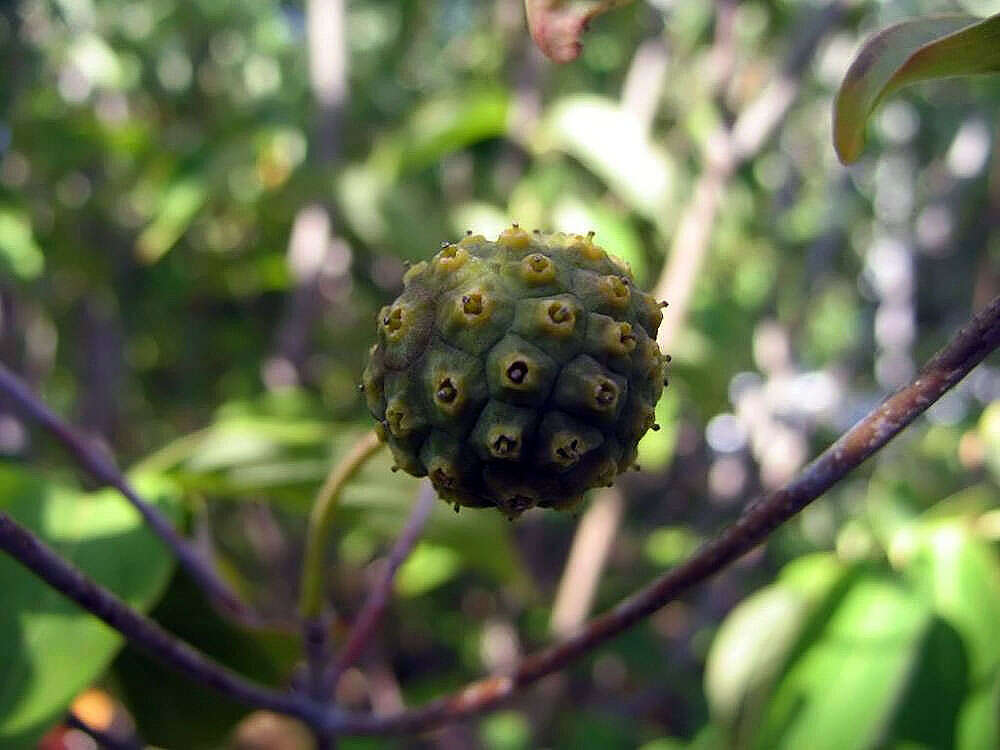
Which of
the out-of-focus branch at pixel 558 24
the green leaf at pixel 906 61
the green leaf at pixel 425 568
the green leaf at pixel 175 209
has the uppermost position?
the green leaf at pixel 175 209

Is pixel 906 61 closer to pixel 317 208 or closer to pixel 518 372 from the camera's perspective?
pixel 518 372

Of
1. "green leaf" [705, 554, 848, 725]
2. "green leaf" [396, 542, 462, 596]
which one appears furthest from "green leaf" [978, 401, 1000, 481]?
"green leaf" [396, 542, 462, 596]

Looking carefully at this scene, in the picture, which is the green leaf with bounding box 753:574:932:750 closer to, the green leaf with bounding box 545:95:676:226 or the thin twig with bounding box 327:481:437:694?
the thin twig with bounding box 327:481:437:694

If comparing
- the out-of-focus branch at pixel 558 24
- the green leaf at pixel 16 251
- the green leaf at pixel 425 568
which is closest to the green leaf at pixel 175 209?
the green leaf at pixel 16 251

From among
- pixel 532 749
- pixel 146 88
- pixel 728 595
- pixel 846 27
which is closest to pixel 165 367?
Answer: pixel 146 88

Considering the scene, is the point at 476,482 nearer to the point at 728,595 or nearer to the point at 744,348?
the point at 744,348

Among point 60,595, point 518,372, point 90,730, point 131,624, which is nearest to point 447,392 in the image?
point 518,372

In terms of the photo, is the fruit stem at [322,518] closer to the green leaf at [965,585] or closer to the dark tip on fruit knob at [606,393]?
the dark tip on fruit knob at [606,393]
